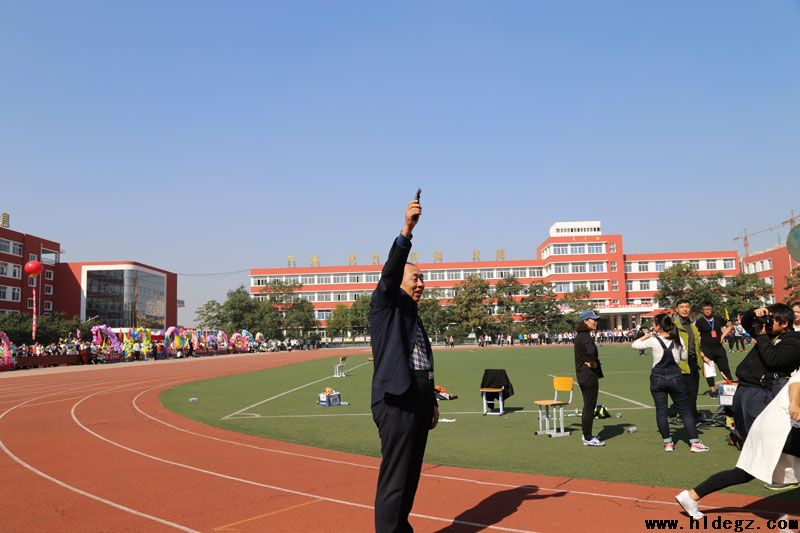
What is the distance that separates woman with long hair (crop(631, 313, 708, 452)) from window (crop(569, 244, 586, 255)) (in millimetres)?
99186

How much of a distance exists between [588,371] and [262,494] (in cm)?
498

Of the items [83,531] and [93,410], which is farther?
[93,410]

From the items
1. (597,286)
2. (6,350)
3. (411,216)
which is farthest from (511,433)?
(597,286)

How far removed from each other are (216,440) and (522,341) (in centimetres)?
7338

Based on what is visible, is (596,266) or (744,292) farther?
(596,266)

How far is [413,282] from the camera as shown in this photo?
4270 millimetres

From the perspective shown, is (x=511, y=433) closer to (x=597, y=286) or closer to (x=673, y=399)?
(x=673, y=399)

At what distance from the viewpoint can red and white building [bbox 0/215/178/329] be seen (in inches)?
2825

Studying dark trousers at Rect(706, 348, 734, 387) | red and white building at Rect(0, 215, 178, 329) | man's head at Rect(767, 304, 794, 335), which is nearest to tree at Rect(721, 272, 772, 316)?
dark trousers at Rect(706, 348, 734, 387)

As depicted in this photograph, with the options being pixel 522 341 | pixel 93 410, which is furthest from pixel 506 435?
pixel 522 341

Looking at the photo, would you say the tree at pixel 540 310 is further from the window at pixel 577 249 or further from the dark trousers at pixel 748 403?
the dark trousers at pixel 748 403

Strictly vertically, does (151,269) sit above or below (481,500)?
above

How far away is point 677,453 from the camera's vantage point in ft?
25.5

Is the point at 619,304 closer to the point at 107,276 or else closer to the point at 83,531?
the point at 107,276
